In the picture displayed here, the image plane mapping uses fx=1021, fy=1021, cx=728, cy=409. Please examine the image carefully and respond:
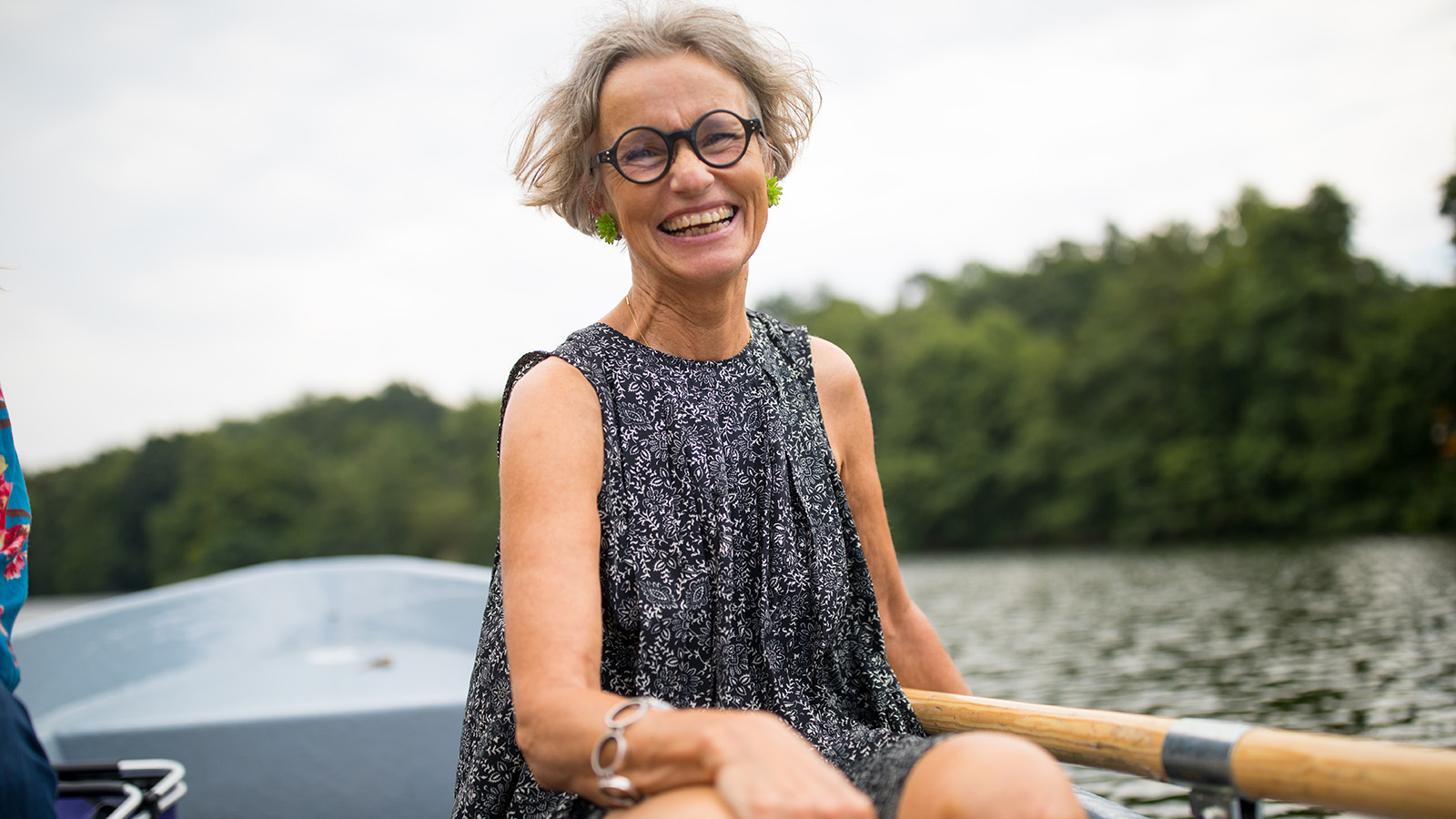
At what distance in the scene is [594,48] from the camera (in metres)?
1.59

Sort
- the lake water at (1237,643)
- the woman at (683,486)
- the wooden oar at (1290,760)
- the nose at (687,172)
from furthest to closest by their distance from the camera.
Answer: the lake water at (1237,643)
the nose at (687,172)
the woman at (683,486)
the wooden oar at (1290,760)

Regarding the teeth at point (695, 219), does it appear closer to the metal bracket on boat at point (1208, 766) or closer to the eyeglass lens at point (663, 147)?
the eyeglass lens at point (663, 147)

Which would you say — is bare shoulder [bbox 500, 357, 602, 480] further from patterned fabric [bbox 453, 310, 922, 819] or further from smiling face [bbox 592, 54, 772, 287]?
smiling face [bbox 592, 54, 772, 287]

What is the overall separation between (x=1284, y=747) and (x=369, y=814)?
99.4 inches

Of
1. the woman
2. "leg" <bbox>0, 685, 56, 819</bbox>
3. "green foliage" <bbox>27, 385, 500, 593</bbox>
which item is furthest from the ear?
"green foliage" <bbox>27, 385, 500, 593</bbox>

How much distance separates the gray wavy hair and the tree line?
28.4 metres

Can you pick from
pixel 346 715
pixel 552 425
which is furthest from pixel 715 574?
pixel 346 715

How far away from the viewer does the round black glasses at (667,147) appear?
1.56 m

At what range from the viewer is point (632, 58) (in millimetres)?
1577

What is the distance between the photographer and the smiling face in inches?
61.4

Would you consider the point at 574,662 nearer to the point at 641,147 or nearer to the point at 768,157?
the point at 641,147

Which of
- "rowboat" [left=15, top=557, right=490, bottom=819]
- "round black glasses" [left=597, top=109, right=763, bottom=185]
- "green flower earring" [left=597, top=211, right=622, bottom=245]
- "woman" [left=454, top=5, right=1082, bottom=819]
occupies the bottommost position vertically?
"rowboat" [left=15, top=557, right=490, bottom=819]

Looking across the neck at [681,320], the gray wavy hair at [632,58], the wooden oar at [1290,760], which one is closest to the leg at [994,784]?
the wooden oar at [1290,760]

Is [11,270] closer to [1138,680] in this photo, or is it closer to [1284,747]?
[1284,747]
